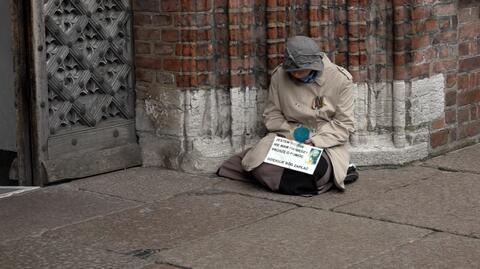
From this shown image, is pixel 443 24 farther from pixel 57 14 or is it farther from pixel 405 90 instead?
pixel 57 14

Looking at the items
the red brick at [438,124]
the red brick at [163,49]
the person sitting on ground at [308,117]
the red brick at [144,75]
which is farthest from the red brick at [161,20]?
the red brick at [438,124]

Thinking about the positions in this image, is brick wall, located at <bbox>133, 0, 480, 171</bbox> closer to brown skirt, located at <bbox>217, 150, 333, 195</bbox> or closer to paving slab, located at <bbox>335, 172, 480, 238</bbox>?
brown skirt, located at <bbox>217, 150, 333, 195</bbox>

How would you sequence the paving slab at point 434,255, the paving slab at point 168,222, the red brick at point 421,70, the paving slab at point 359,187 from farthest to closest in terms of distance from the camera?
the red brick at point 421,70 → the paving slab at point 359,187 → the paving slab at point 168,222 → the paving slab at point 434,255

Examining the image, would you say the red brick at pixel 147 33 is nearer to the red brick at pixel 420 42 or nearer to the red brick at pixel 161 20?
the red brick at pixel 161 20

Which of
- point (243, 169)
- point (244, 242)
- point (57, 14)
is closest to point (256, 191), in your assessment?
point (243, 169)

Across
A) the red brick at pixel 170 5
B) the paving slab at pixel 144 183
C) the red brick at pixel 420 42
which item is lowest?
the paving slab at pixel 144 183

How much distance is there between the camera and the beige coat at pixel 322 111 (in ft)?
23.9

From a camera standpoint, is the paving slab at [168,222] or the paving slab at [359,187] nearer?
the paving slab at [168,222]

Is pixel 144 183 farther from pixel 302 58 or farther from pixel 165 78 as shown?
pixel 302 58

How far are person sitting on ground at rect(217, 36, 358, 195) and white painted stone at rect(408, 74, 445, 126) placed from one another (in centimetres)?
75

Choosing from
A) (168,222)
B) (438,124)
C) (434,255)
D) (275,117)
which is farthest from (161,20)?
(434,255)

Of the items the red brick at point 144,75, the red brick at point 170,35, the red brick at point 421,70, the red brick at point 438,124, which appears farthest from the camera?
the red brick at point 438,124

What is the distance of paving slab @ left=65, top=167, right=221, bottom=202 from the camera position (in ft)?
23.4

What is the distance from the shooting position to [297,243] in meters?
5.95
